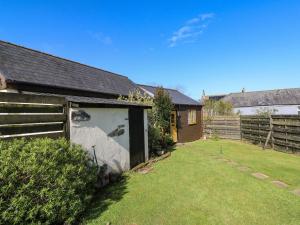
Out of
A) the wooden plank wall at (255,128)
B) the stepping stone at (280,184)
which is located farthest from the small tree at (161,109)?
the stepping stone at (280,184)

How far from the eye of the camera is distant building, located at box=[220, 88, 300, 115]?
37125 millimetres

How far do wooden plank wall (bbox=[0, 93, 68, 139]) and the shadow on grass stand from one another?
6.28 feet

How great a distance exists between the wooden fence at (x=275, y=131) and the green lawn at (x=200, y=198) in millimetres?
3205

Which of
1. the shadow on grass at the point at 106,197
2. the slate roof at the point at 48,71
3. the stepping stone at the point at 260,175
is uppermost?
the slate roof at the point at 48,71

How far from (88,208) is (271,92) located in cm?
4354

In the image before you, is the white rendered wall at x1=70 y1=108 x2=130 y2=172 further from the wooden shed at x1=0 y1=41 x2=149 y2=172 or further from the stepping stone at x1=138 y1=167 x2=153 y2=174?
the stepping stone at x1=138 y1=167 x2=153 y2=174

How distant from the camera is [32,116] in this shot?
4.91 m

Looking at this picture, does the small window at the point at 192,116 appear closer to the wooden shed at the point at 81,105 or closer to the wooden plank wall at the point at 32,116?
the wooden shed at the point at 81,105

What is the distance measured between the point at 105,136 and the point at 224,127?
14.7 metres

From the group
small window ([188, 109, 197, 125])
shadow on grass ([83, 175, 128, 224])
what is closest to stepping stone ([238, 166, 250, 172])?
shadow on grass ([83, 175, 128, 224])

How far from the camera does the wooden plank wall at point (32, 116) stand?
4445 millimetres

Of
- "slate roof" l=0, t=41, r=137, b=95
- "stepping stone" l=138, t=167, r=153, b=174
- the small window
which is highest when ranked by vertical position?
"slate roof" l=0, t=41, r=137, b=95

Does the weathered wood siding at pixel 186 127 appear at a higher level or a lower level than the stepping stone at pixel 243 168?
higher

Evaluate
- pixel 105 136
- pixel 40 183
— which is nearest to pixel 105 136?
pixel 105 136
